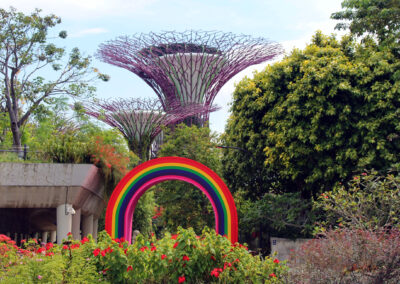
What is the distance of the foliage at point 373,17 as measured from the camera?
20438 mm

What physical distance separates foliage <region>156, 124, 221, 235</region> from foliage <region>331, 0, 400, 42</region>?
8.91 metres

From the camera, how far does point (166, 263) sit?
8.70 metres

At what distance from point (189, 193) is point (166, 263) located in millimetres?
16515

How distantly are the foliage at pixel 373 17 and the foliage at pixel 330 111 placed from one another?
30.0 inches

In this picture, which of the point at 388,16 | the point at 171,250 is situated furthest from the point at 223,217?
the point at 388,16

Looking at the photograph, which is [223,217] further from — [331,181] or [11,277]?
[11,277]

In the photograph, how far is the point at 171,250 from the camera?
29.6ft

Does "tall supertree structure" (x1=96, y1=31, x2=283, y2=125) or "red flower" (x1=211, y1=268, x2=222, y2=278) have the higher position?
"tall supertree structure" (x1=96, y1=31, x2=283, y2=125)

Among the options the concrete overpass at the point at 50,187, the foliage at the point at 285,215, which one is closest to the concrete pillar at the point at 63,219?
the concrete overpass at the point at 50,187

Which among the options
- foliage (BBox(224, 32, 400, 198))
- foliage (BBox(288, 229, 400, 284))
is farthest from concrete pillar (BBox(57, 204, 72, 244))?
foliage (BBox(288, 229, 400, 284))

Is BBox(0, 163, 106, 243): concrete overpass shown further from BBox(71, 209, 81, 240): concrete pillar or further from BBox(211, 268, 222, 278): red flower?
BBox(211, 268, 222, 278): red flower

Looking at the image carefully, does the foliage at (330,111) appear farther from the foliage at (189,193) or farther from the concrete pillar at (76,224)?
the concrete pillar at (76,224)

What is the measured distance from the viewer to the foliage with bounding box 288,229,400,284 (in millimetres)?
8820

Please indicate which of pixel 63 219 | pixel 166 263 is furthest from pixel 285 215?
pixel 166 263
